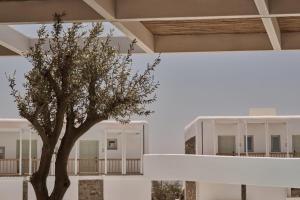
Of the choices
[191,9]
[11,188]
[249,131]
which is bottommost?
[11,188]

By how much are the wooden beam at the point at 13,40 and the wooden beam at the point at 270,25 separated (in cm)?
480

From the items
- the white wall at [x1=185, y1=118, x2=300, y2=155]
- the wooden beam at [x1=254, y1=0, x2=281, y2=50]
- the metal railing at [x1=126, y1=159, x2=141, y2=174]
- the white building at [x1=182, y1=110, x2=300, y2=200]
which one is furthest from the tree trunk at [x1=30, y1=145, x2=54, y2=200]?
the metal railing at [x1=126, y1=159, x2=141, y2=174]

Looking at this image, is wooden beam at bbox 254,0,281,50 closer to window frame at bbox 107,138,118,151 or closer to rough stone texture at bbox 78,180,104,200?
rough stone texture at bbox 78,180,104,200

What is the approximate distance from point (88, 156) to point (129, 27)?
26.2 meters

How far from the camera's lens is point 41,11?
38.9 ft

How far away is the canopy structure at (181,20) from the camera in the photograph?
A: 11305 millimetres

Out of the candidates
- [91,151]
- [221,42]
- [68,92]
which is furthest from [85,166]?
[68,92]

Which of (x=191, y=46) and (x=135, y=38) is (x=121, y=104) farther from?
(x=191, y=46)

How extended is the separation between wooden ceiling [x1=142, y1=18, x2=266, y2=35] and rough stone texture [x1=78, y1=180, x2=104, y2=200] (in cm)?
2315

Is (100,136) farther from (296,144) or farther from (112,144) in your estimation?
(296,144)

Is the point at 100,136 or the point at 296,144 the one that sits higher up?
the point at 100,136

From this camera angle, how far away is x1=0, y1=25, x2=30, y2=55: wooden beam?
1330cm

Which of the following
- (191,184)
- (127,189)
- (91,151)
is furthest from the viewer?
(91,151)

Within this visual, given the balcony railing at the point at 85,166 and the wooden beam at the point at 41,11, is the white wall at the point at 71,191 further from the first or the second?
the wooden beam at the point at 41,11
